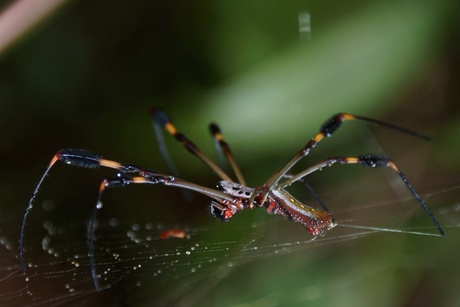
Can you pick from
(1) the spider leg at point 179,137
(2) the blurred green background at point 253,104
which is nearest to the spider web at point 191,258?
(2) the blurred green background at point 253,104

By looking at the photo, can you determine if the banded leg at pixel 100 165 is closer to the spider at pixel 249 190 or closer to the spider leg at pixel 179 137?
the spider at pixel 249 190

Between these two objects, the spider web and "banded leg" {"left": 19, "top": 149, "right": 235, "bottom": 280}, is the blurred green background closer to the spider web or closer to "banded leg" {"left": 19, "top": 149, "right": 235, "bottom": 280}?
the spider web

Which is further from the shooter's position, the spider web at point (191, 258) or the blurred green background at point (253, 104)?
the blurred green background at point (253, 104)

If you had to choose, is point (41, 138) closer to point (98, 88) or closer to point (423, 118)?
point (98, 88)

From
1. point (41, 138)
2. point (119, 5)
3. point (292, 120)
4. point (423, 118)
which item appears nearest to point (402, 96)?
point (423, 118)

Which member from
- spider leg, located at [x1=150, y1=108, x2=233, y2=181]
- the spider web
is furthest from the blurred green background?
spider leg, located at [x1=150, y1=108, x2=233, y2=181]

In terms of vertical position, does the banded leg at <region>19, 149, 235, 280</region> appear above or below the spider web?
above

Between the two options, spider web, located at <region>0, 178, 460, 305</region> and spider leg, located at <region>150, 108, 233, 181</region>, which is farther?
spider leg, located at <region>150, 108, 233, 181</region>
